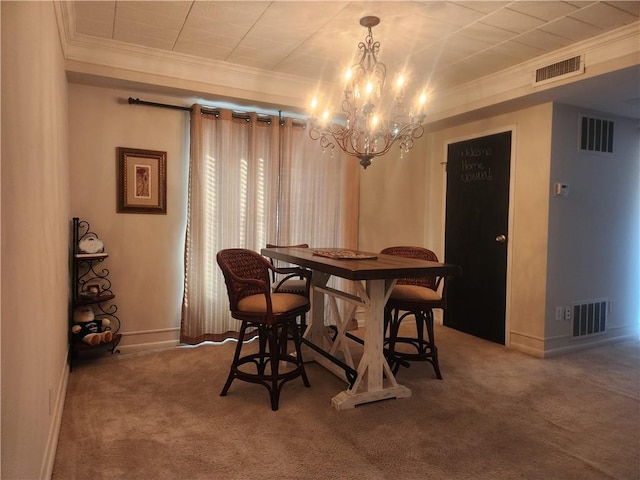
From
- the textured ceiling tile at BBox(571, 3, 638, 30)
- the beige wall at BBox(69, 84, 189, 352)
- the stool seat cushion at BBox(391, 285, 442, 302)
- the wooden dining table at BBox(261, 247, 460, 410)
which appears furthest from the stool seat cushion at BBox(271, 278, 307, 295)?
the textured ceiling tile at BBox(571, 3, 638, 30)

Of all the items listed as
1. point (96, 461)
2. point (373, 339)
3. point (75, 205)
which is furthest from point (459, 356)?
point (75, 205)

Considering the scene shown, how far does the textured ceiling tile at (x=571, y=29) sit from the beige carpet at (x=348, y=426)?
8.20ft

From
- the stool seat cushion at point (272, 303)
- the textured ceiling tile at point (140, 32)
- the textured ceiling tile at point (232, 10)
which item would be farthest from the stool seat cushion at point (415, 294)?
the textured ceiling tile at point (140, 32)

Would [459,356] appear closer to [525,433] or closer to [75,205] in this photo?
[525,433]

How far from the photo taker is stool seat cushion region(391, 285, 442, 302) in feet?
9.89

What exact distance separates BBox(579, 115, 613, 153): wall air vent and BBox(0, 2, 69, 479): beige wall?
414 cm

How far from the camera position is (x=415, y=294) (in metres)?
3.06

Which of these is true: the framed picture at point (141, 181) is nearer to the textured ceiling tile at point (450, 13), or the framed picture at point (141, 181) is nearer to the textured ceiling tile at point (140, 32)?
the textured ceiling tile at point (140, 32)

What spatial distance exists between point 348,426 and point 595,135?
11.6 feet

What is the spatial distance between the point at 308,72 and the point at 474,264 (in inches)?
100

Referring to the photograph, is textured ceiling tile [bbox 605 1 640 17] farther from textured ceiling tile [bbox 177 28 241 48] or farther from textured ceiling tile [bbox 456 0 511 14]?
textured ceiling tile [bbox 177 28 241 48]

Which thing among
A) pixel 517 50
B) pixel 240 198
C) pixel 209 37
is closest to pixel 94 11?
pixel 209 37

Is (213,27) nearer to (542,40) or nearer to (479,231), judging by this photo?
(542,40)

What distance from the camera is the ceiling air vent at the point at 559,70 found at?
3.10 metres
